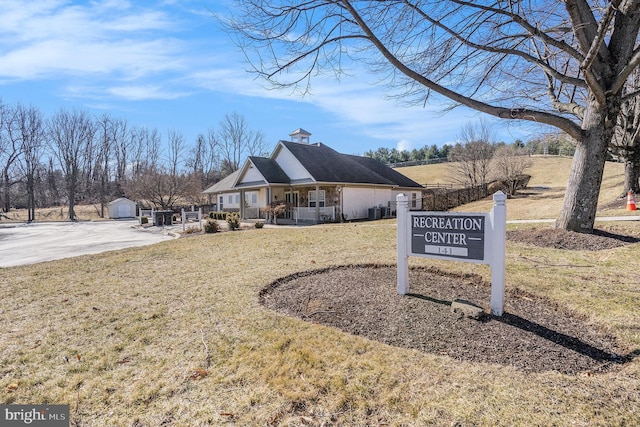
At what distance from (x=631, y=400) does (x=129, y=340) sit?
15.1ft

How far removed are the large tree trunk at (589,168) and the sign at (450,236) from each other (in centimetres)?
569

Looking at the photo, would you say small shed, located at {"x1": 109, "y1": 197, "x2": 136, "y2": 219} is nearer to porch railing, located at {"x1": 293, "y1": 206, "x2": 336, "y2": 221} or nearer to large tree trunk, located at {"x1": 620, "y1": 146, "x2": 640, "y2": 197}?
porch railing, located at {"x1": 293, "y1": 206, "x2": 336, "y2": 221}

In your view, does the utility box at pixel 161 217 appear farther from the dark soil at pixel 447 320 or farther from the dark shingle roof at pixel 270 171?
the dark soil at pixel 447 320

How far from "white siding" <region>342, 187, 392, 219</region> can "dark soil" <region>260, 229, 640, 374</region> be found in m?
15.5

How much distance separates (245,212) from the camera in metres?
25.7

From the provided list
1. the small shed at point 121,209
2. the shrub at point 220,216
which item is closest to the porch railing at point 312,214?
the shrub at point 220,216

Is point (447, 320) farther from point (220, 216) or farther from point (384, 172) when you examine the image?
point (384, 172)

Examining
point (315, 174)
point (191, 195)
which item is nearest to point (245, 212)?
point (315, 174)

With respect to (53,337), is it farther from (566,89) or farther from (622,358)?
(566,89)

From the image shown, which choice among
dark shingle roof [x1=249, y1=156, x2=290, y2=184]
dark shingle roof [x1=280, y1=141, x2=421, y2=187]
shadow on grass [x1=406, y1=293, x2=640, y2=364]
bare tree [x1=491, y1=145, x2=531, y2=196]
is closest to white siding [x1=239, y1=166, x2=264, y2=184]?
dark shingle roof [x1=249, y1=156, x2=290, y2=184]

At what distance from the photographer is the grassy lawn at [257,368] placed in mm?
2340

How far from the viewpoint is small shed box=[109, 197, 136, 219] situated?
4188cm

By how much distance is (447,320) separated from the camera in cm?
383

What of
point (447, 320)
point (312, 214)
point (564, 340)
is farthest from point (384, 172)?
point (564, 340)
